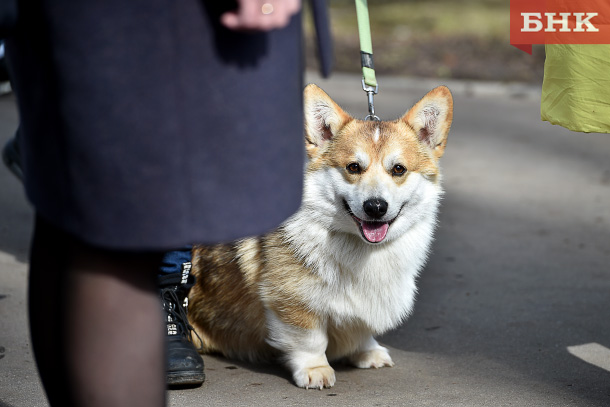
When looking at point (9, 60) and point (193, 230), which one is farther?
point (9, 60)

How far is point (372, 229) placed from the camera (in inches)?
93.1

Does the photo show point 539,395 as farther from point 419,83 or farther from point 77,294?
point 419,83

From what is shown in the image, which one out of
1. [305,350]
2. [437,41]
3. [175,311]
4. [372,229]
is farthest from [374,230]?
[437,41]

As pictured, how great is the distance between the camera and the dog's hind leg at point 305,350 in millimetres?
2359

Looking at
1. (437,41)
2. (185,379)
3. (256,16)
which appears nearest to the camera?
(256,16)

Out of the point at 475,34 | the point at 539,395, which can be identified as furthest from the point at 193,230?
the point at 475,34

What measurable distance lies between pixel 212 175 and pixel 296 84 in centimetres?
22

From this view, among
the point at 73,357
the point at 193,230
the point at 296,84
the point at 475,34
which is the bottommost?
the point at 475,34

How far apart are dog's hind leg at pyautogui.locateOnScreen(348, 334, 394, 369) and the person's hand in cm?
164

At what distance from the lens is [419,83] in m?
7.37

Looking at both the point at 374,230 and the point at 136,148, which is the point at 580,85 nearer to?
the point at 374,230

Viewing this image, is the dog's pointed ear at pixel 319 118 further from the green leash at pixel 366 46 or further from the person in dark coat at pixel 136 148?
the person in dark coat at pixel 136 148

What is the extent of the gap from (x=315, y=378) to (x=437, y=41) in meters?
7.52

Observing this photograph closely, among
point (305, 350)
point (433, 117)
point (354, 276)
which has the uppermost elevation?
point (433, 117)
